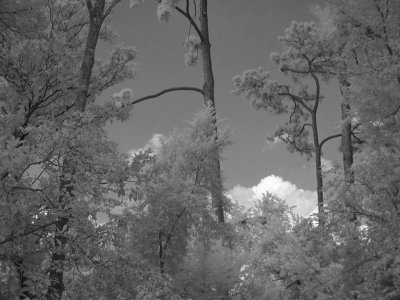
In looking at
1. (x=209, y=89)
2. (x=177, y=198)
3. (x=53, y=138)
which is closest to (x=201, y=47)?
(x=209, y=89)

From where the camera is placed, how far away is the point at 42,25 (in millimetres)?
8148

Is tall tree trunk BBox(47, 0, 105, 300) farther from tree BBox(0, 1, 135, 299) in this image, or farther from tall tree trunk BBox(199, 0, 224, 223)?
tall tree trunk BBox(199, 0, 224, 223)

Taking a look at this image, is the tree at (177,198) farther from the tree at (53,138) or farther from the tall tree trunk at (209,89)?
the tree at (53,138)

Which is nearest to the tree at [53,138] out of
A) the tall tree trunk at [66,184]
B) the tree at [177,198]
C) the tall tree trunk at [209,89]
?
the tall tree trunk at [66,184]

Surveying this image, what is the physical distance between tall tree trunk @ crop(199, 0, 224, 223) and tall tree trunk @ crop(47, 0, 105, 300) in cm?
272

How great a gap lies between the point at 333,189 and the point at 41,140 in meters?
5.66

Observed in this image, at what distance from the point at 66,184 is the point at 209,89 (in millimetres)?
7201

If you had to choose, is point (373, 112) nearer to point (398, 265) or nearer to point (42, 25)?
point (398, 265)

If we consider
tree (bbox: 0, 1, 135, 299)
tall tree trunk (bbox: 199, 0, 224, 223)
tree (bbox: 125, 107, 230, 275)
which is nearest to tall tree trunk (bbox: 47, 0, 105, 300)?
tree (bbox: 0, 1, 135, 299)

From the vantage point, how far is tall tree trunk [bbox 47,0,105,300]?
5.54 metres

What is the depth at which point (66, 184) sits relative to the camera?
20.2 feet

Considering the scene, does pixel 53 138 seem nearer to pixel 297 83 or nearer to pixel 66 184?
pixel 66 184

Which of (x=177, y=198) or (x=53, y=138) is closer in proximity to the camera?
(x=53, y=138)

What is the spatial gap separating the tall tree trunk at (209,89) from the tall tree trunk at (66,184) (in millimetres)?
2723
